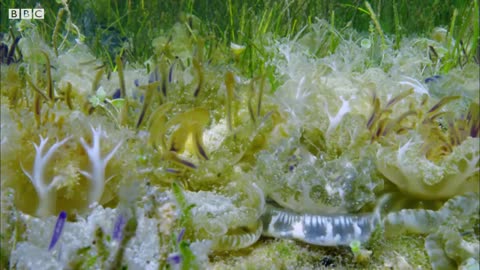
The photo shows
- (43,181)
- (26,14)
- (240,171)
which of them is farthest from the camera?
(26,14)

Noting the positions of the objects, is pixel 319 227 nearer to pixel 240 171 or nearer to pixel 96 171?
pixel 240 171

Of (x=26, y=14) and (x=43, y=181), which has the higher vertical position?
(x=26, y=14)

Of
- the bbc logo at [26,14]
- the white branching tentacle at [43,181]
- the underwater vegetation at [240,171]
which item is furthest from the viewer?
the bbc logo at [26,14]

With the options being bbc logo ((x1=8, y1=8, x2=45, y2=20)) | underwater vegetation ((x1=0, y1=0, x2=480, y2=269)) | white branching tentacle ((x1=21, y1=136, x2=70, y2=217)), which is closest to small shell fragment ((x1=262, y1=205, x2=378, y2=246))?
underwater vegetation ((x1=0, y1=0, x2=480, y2=269))

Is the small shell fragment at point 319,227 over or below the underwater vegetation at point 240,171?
below

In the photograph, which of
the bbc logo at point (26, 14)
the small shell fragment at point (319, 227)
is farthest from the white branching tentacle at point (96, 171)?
the bbc logo at point (26, 14)

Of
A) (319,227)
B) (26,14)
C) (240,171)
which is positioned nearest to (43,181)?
(240,171)

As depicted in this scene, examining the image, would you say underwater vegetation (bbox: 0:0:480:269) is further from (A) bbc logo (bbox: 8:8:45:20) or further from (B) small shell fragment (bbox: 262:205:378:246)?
(A) bbc logo (bbox: 8:8:45:20)

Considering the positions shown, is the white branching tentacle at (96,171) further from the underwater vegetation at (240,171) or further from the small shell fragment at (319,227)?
the small shell fragment at (319,227)

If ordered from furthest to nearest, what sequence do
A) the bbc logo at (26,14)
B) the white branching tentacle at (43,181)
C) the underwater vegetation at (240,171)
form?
1. the bbc logo at (26,14)
2. the white branching tentacle at (43,181)
3. the underwater vegetation at (240,171)
